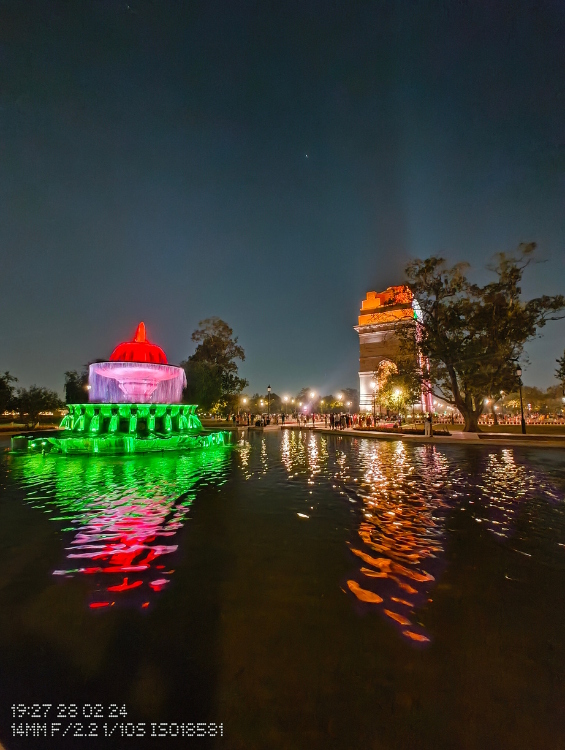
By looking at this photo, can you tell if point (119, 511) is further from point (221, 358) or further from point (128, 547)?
point (221, 358)

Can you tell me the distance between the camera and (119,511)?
6.77 metres

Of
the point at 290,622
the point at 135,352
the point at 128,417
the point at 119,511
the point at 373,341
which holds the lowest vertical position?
the point at 290,622

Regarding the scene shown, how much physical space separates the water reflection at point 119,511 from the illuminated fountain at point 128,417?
245cm

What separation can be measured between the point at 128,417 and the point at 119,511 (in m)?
13.4

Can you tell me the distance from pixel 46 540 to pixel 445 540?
18.9 ft

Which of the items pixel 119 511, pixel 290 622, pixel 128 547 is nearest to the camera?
pixel 290 622

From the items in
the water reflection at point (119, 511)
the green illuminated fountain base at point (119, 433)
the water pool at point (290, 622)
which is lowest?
the water pool at point (290, 622)

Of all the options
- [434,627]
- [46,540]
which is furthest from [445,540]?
[46,540]

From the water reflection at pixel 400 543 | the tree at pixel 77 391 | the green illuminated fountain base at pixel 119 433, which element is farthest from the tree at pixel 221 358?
the water reflection at pixel 400 543

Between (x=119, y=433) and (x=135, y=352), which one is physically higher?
(x=135, y=352)

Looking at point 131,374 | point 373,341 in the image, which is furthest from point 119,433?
point 373,341

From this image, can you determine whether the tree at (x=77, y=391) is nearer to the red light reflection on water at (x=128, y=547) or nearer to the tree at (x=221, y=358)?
the tree at (x=221, y=358)

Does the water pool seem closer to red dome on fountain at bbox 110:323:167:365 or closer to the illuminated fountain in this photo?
the illuminated fountain

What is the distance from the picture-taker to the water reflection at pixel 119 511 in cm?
417
